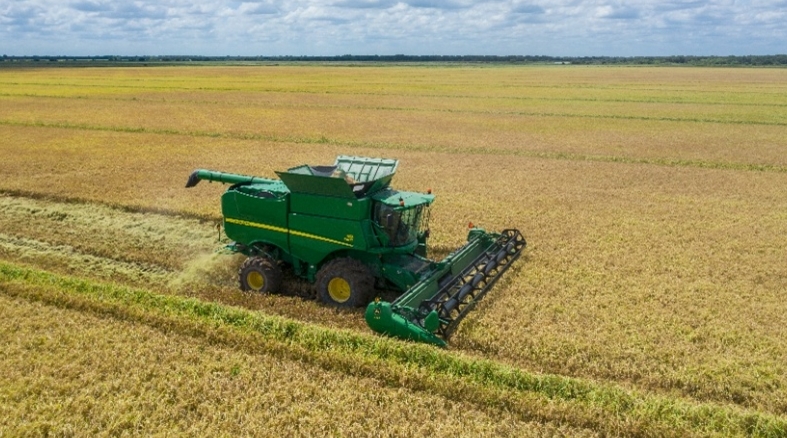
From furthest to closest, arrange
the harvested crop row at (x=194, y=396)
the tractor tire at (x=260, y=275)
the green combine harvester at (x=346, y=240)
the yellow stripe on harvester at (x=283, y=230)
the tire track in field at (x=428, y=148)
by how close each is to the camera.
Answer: the tire track in field at (x=428, y=148) < the tractor tire at (x=260, y=275) < the yellow stripe on harvester at (x=283, y=230) < the green combine harvester at (x=346, y=240) < the harvested crop row at (x=194, y=396)

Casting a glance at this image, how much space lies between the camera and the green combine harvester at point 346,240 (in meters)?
9.80

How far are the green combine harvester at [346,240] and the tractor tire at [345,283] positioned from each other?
16 mm

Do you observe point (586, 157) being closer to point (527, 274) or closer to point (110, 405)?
point (527, 274)

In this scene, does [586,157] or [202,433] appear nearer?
[202,433]

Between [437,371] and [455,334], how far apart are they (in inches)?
48.9

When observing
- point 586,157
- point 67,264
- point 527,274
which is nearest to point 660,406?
point 527,274

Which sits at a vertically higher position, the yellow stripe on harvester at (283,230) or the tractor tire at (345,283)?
the yellow stripe on harvester at (283,230)

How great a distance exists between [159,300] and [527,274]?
6.46 m

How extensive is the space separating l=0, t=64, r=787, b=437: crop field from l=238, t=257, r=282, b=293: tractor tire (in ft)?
0.84

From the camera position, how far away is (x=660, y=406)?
281 inches

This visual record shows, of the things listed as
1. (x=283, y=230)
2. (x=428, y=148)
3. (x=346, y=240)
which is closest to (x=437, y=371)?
(x=346, y=240)

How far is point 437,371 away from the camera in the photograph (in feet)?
25.9

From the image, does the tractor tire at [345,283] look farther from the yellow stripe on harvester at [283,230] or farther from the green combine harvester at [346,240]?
the yellow stripe on harvester at [283,230]

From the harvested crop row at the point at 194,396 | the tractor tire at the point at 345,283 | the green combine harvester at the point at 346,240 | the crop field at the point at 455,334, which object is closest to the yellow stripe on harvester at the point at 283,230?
the green combine harvester at the point at 346,240
